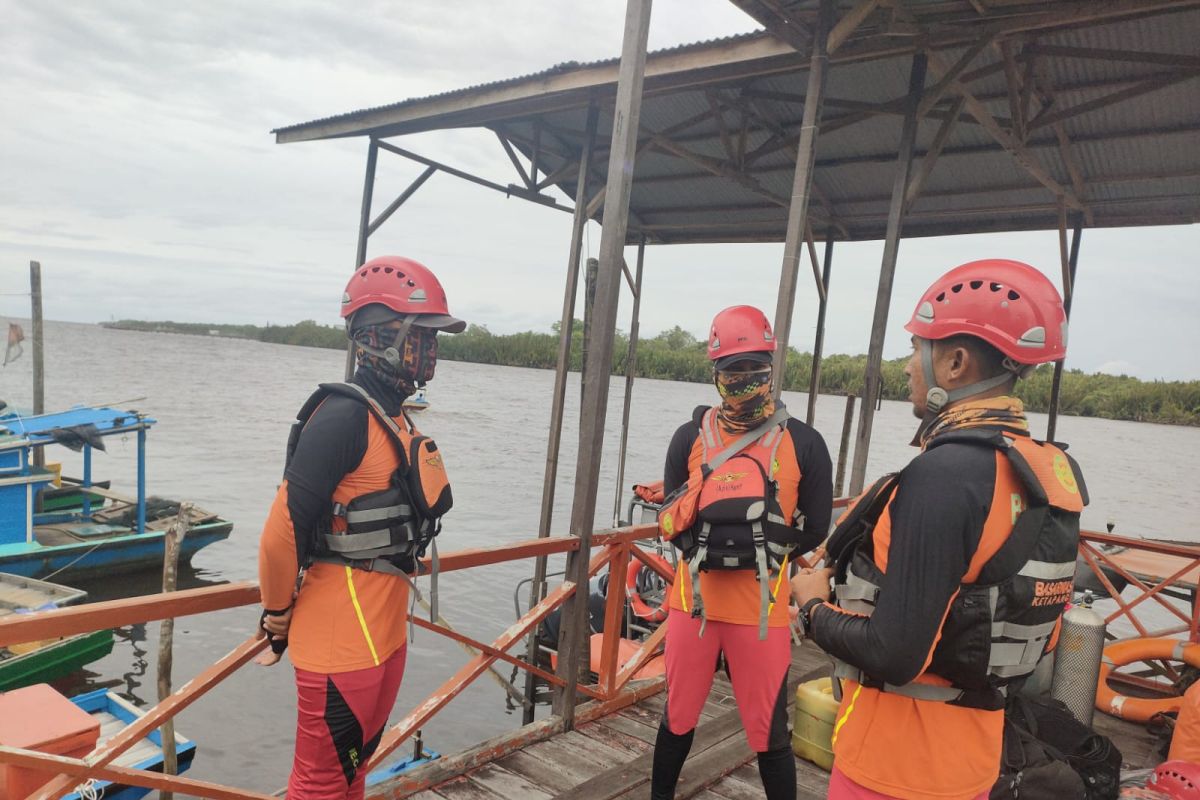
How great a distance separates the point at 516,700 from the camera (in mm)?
10125

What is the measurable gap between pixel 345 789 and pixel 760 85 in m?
7.59

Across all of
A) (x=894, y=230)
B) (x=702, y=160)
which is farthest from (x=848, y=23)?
(x=702, y=160)

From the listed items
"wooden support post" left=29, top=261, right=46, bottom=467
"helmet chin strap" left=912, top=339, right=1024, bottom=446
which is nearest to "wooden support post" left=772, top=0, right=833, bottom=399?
"helmet chin strap" left=912, top=339, right=1024, bottom=446

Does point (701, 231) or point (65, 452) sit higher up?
point (701, 231)

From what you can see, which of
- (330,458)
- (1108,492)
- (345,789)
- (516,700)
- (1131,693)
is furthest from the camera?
(1108,492)

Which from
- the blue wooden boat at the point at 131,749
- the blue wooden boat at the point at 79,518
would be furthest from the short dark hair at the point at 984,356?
the blue wooden boat at the point at 79,518

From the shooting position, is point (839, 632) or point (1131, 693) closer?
point (839, 632)

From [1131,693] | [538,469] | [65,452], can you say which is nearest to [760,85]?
[1131,693]

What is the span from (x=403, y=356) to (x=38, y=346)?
17105mm

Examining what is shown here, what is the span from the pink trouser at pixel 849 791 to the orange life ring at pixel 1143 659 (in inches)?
157

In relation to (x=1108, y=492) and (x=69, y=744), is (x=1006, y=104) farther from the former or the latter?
(x=1108, y=492)

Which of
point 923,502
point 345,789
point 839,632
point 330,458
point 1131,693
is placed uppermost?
point 923,502

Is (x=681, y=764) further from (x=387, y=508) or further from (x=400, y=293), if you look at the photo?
(x=400, y=293)

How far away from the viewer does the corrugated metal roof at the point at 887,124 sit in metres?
5.96
